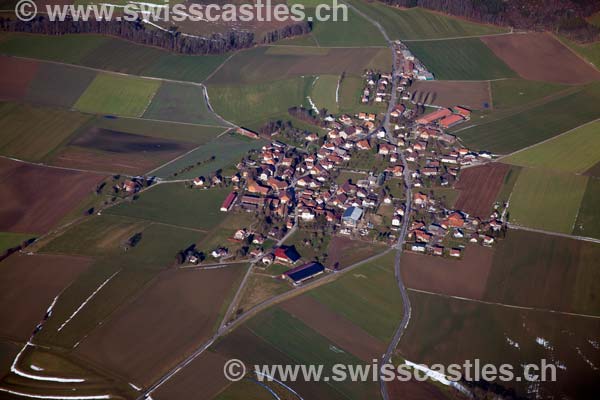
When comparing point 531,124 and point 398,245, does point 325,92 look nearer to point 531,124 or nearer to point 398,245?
point 531,124

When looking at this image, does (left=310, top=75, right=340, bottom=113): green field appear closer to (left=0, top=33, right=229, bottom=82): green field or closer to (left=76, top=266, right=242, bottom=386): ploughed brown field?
(left=0, top=33, right=229, bottom=82): green field

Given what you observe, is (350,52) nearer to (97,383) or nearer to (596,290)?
(596,290)

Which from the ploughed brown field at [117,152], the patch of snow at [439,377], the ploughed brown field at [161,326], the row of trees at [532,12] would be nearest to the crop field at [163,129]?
the ploughed brown field at [117,152]

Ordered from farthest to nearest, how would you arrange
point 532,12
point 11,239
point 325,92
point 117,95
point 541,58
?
point 532,12, point 541,58, point 117,95, point 325,92, point 11,239

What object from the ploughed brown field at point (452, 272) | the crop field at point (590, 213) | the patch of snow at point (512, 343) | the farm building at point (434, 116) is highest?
the farm building at point (434, 116)

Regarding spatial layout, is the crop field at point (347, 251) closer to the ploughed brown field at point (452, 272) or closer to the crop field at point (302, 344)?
the ploughed brown field at point (452, 272)

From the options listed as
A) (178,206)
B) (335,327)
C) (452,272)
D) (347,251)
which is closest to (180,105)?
(178,206)

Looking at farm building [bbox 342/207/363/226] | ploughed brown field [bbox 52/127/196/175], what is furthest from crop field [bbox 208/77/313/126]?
farm building [bbox 342/207/363/226]
